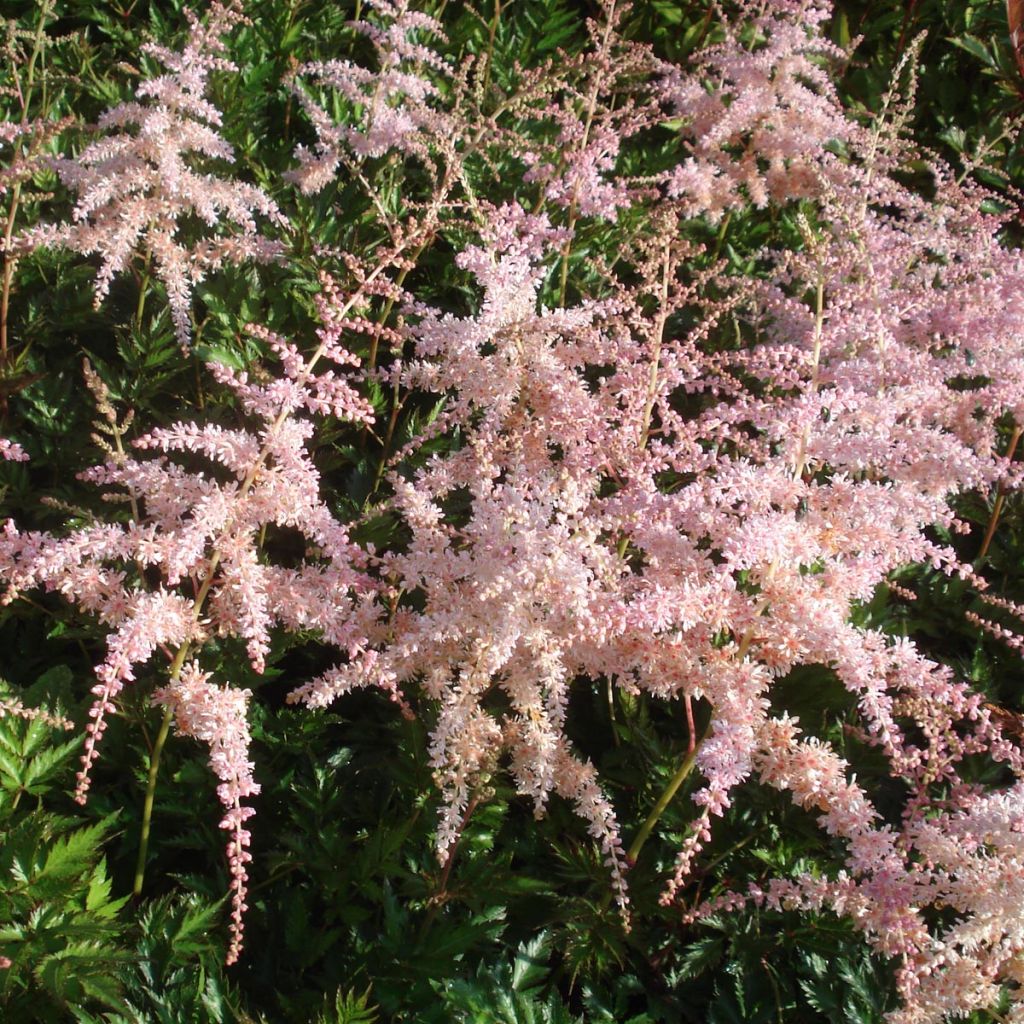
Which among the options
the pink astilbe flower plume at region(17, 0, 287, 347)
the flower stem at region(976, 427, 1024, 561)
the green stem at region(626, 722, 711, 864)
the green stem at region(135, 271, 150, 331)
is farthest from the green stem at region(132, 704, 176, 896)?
the flower stem at region(976, 427, 1024, 561)

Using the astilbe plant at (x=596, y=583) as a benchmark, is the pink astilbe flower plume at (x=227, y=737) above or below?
below

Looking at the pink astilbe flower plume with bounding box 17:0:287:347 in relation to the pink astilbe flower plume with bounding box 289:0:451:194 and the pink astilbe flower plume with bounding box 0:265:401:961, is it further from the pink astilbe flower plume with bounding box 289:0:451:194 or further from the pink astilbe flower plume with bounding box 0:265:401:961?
the pink astilbe flower plume with bounding box 0:265:401:961

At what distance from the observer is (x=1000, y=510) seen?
318cm

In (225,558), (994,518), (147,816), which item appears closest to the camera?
(225,558)

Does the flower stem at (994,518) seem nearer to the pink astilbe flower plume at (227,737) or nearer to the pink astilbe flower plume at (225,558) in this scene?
the pink astilbe flower plume at (225,558)

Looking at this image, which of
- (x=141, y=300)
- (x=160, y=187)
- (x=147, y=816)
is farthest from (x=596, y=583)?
(x=141, y=300)

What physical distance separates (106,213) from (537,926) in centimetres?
211

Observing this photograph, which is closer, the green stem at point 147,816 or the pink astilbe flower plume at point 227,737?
the pink astilbe flower plume at point 227,737

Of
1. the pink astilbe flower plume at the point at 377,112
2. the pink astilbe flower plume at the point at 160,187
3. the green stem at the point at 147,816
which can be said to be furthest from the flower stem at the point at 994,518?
the green stem at the point at 147,816

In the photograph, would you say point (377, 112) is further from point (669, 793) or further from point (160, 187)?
point (669, 793)

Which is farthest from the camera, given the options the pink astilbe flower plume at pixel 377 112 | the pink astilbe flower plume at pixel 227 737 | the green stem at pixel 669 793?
the pink astilbe flower plume at pixel 377 112

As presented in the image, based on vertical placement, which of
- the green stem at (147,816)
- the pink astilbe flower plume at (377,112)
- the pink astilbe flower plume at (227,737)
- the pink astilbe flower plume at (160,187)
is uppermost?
the pink astilbe flower plume at (377,112)

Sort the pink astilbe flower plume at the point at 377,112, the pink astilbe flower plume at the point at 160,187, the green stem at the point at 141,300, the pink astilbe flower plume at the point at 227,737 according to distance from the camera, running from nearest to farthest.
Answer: the pink astilbe flower plume at the point at 227,737
the pink astilbe flower plume at the point at 160,187
the green stem at the point at 141,300
the pink astilbe flower plume at the point at 377,112

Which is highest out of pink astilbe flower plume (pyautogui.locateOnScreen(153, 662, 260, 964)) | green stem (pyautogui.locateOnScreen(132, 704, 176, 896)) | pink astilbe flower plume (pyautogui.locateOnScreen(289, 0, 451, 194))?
pink astilbe flower plume (pyautogui.locateOnScreen(289, 0, 451, 194))
